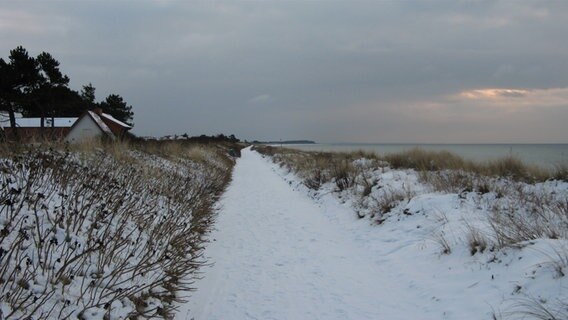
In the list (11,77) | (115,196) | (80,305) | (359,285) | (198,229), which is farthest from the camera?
(11,77)

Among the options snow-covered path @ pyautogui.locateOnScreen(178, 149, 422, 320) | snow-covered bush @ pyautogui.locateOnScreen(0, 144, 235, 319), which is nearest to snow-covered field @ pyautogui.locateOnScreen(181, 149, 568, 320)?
snow-covered path @ pyautogui.locateOnScreen(178, 149, 422, 320)

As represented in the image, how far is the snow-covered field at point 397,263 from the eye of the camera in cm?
419

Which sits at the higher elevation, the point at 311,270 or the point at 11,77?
the point at 11,77

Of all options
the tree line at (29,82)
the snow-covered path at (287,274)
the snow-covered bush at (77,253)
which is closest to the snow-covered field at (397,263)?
the snow-covered path at (287,274)

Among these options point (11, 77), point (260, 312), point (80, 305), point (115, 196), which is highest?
point (11, 77)

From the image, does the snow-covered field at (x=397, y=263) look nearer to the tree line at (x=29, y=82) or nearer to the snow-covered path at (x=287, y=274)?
the snow-covered path at (x=287, y=274)

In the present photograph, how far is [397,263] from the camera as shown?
20.0ft

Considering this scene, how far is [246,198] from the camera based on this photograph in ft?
44.3

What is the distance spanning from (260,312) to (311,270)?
5.35ft

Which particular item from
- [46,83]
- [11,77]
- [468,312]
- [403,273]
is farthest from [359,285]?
[46,83]

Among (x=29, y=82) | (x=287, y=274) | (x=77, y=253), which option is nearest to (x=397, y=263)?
(x=287, y=274)

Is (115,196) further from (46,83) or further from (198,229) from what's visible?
(46,83)

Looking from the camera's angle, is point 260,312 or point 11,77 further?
point 11,77

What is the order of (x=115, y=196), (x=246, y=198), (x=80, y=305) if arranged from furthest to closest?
(x=246, y=198), (x=115, y=196), (x=80, y=305)
